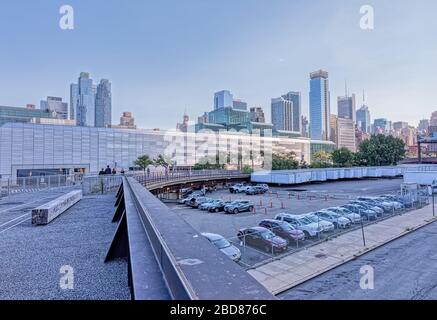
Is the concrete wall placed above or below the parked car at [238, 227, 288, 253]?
above

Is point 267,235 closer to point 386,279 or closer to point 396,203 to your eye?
point 386,279

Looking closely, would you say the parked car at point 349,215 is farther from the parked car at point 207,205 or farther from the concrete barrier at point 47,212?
the concrete barrier at point 47,212

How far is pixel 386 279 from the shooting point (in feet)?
42.0

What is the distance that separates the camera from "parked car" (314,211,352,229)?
20.6 meters

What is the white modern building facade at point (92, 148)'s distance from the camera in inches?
2650

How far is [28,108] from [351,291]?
165508 millimetres

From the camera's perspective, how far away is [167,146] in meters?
98.4

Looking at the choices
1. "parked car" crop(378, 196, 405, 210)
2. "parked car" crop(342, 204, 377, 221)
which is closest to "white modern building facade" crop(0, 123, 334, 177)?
"parked car" crop(342, 204, 377, 221)

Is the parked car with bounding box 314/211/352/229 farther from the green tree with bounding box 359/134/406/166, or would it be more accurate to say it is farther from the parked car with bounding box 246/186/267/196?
the green tree with bounding box 359/134/406/166

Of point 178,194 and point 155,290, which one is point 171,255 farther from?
point 178,194

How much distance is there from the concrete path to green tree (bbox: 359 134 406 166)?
70261 millimetres

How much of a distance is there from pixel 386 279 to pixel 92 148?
81.8 meters

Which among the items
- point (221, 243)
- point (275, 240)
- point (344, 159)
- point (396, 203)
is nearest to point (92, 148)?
point (275, 240)

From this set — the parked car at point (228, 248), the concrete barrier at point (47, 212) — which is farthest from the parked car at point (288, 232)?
the concrete barrier at point (47, 212)
